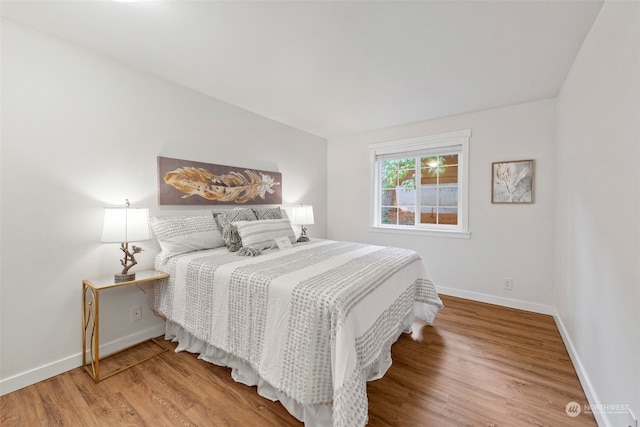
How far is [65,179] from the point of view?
75.4 inches

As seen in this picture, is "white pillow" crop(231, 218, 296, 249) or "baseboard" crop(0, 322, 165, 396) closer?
"baseboard" crop(0, 322, 165, 396)

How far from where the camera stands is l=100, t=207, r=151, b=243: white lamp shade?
1847mm

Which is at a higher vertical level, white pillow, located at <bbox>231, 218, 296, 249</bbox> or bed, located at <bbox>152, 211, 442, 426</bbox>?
white pillow, located at <bbox>231, 218, 296, 249</bbox>

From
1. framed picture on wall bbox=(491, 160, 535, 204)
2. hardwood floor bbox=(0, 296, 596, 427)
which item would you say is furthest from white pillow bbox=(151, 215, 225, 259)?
framed picture on wall bbox=(491, 160, 535, 204)

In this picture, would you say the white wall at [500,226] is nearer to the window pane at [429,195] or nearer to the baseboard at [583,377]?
the window pane at [429,195]

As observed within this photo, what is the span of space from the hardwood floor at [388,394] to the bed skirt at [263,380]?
45 mm

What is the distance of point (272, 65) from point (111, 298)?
231 cm

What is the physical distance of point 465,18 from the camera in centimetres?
162

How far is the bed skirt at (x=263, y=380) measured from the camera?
137cm

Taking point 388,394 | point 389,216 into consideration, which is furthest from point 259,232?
point 389,216

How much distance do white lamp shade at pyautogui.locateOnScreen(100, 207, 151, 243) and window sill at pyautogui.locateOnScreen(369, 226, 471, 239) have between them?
2.96m

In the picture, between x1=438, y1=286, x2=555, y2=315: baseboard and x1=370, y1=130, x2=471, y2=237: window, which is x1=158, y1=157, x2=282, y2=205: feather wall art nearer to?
x1=370, y1=130, x2=471, y2=237: window

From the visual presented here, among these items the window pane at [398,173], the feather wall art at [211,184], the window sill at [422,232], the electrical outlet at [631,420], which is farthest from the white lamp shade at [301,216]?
the electrical outlet at [631,420]

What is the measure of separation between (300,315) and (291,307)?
0.23ft
